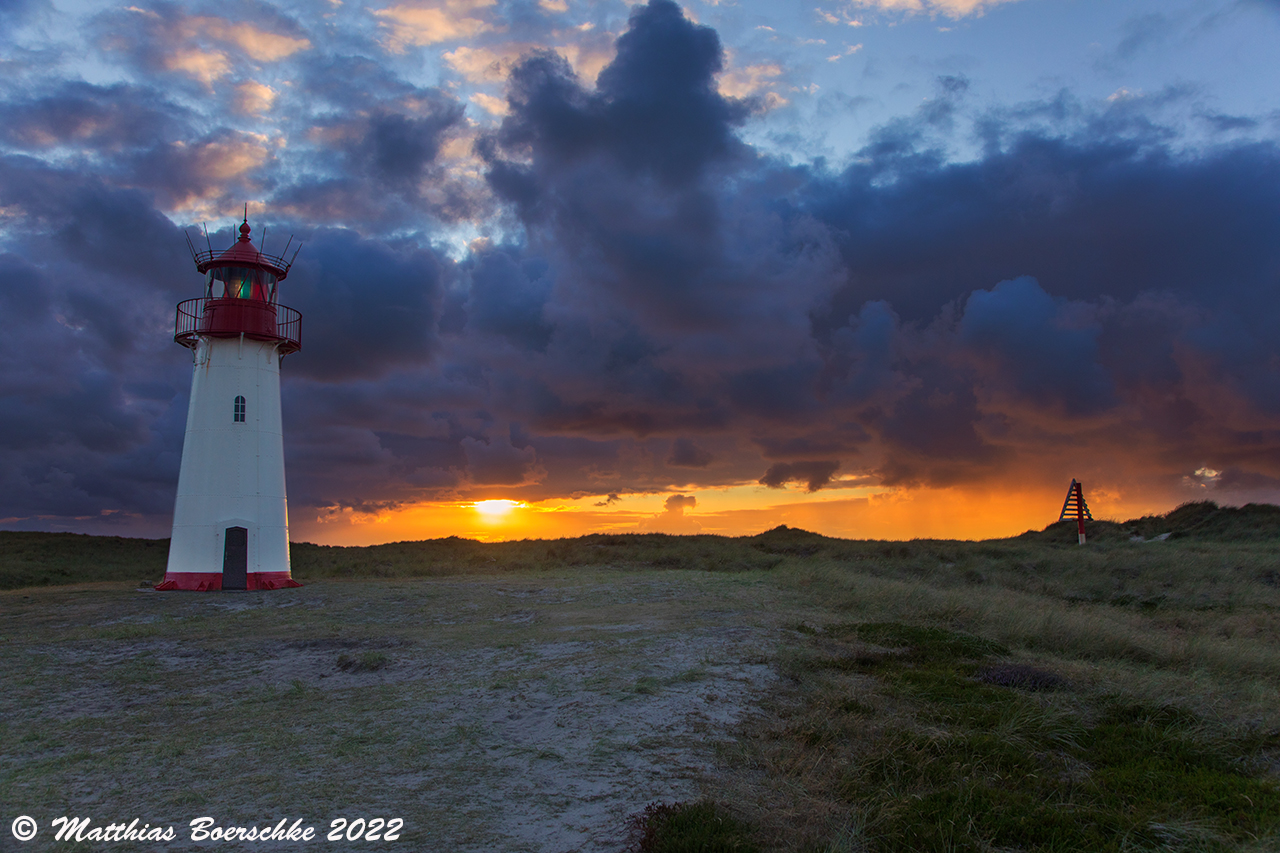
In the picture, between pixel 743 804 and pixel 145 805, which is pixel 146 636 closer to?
pixel 145 805

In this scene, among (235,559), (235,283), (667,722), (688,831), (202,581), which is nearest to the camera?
(688,831)

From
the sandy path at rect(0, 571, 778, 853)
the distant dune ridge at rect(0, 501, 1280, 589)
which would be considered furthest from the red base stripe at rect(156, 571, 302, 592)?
the distant dune ridge at rect(0, 501, 1280, 589)

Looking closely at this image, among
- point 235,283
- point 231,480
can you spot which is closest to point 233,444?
point 231,480

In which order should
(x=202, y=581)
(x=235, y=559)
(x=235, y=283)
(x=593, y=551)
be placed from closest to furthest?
(x=202, y=581) → (x=235, y=559) → (x=235, y=283) → (x=593, y=551)

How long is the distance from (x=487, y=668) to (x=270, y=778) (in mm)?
4868

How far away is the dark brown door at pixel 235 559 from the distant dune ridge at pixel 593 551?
9510mm

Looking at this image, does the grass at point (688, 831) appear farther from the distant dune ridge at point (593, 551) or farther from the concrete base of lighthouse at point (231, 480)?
the distant dune ridge at point (593, 551)

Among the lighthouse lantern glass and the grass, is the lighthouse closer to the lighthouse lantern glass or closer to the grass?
the lighthouse lantern glass

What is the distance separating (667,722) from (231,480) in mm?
21151

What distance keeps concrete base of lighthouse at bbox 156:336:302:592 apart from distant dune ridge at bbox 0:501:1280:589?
9.34 m

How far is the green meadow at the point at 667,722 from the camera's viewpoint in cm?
625

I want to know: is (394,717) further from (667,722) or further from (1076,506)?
(1076,506)

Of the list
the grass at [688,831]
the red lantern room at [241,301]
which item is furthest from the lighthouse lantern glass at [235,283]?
the grass at [688,831]

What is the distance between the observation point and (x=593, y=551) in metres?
38.9
